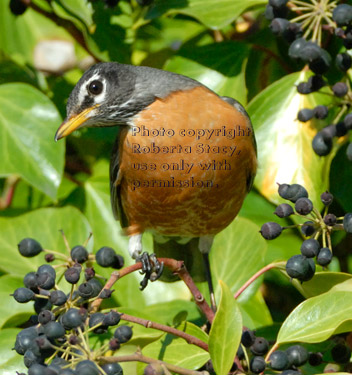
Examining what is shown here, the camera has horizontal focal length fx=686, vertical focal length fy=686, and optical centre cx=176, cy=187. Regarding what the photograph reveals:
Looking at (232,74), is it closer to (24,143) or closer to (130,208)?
(130,208)

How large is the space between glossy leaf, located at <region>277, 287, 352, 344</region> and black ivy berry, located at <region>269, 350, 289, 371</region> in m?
0.04

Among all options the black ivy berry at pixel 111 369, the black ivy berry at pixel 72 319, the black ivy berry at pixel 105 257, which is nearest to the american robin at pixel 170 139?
the black ivy berry at pixel 105 257

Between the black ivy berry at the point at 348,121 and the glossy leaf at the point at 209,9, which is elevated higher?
the glossy leaf at the point at 209,9

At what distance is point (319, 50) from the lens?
2822mm

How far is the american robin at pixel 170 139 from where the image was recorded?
305 centimetres

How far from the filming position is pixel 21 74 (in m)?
3.72

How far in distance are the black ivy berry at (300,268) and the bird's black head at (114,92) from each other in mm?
1210

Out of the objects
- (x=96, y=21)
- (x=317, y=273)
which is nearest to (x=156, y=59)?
(x=96, y=21)

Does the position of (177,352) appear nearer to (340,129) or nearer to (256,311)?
(256,311)

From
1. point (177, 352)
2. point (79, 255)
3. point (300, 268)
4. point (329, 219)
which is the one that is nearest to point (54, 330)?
point (79, 255)

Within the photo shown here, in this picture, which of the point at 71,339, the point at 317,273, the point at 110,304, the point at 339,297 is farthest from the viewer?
the point at 110,304

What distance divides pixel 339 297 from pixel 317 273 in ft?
0.64

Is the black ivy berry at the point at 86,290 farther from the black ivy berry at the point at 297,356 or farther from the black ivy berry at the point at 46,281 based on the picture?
the black ivy berry at the point at 297,356

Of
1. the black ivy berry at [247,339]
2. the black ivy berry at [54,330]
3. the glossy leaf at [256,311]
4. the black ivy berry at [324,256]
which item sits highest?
the black ivy berry at [324,256]
